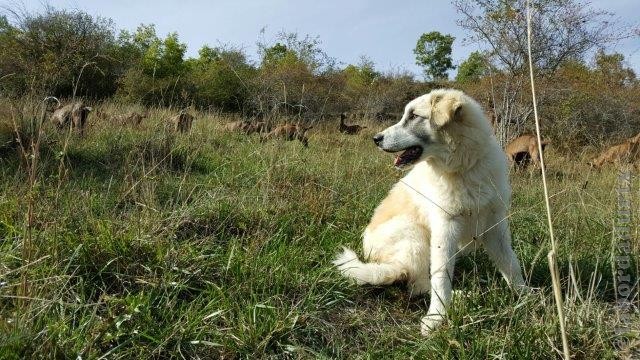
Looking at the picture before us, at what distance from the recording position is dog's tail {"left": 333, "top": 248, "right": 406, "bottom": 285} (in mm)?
2984

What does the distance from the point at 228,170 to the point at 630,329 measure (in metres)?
5.19

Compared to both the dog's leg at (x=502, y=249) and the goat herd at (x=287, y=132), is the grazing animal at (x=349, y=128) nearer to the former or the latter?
the goat herd at (x=287, y=132)

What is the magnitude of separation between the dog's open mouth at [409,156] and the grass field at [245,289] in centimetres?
85

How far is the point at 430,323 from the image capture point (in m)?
2.56

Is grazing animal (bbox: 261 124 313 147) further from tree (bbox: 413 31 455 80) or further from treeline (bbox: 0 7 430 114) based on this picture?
tree (bbox: 413 31 455 80)

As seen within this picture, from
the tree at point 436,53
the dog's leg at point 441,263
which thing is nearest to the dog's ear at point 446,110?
the dog's leg at point 441,263

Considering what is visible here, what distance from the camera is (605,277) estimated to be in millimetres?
3252

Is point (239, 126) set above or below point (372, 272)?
above

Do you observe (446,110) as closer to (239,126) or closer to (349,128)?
(239,126)

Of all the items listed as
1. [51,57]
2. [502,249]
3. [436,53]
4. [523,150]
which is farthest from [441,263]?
[436,53]

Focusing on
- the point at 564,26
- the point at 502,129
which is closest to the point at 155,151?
the point at 502,129

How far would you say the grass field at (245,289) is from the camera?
2.14 m

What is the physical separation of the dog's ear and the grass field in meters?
1.01

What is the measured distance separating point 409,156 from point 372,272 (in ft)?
2.85
